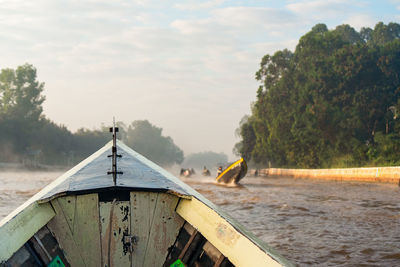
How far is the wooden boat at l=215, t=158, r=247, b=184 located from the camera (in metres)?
28.6

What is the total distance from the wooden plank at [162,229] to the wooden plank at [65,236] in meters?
0.64

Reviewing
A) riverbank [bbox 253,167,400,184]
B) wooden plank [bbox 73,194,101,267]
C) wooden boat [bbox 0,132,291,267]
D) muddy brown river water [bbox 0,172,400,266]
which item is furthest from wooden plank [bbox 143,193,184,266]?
riverbank [bbox 253,167,400,184]

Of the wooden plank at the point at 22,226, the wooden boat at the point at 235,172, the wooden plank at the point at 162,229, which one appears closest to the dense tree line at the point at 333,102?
the wooden boat at the point at 235,172

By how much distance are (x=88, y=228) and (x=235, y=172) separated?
24.7m

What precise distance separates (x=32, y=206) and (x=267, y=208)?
35.7ft

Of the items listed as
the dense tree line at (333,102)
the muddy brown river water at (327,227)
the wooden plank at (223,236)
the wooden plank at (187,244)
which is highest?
the dense tree line at (333,102)

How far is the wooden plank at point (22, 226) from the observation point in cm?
345

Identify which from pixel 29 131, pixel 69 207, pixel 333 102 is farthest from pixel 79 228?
pixel 29 131

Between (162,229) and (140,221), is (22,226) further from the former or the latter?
(162,229)

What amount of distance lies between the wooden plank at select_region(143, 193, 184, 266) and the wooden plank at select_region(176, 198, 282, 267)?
0.11 metres

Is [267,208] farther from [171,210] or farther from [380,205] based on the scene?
[171,210]

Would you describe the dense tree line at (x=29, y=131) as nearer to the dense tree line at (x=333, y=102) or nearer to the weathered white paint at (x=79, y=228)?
the dense tree line at (x=333, y=102)

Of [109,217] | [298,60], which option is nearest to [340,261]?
[109,217]

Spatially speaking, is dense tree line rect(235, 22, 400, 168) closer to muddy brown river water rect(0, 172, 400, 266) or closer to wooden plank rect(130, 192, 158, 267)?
muddy brown river water rect(0, 172, 400, 266)
